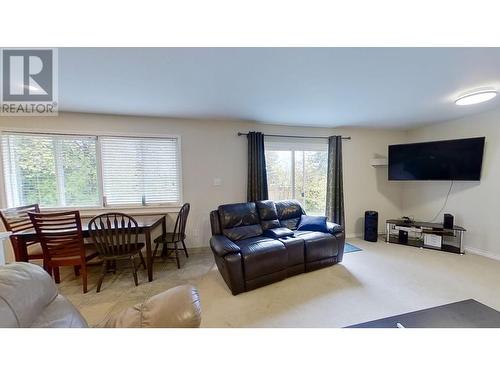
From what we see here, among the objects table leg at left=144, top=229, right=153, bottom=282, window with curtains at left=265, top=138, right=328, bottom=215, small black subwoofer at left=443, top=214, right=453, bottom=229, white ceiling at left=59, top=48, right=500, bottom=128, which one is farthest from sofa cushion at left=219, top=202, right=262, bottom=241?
small black subwoofer at left=443, top=214, right=453, bottom=229

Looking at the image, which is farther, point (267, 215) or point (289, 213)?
point (289, 213)

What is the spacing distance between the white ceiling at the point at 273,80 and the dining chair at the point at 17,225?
4.89 feet

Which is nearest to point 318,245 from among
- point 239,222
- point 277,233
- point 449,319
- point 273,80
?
point 277,233

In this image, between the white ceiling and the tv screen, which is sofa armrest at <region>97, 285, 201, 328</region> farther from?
the tv screen

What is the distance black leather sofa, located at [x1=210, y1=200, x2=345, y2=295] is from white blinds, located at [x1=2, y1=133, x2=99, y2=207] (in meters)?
2.17

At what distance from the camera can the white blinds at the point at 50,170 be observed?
9.21 ft

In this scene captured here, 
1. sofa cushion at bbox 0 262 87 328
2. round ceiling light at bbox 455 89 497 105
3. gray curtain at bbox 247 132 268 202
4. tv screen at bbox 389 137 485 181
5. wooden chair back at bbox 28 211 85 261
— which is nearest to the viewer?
sofa cushion at bbox 0 262 87 328

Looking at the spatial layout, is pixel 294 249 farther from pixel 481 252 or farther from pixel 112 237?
pixel 481 252

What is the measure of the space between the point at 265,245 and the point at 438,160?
11.5 feet

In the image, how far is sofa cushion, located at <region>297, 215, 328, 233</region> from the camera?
2.92 metres

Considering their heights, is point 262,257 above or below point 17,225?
below

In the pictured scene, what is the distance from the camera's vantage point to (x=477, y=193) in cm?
320
